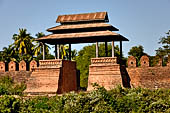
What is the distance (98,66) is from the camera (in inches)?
734

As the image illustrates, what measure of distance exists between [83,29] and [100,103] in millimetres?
6729

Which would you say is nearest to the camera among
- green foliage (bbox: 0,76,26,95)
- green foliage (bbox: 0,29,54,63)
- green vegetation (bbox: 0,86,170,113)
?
green vegetation (bbox: 0,86,170,113)

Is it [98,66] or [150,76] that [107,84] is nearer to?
[98,66]

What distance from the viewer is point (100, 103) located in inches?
535

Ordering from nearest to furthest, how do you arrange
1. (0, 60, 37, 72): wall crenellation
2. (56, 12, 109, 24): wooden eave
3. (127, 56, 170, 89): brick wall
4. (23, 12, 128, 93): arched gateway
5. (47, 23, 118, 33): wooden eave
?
(23, 12, 128, 93): arched gateway, (127, 56, 170, 89): brick wall, (47, 23, 118, 33): wooden eave, (56, 12, 109, 24): wooden eave, (0, 60, 37, 72): wall crenellation

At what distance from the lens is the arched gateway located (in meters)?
18.5

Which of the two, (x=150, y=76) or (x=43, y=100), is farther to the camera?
(x=150, y=76)

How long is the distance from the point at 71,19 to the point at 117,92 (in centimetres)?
681

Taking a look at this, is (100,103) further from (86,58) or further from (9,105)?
(86,58)

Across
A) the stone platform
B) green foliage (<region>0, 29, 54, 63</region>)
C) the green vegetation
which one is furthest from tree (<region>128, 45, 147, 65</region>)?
the green vegetation

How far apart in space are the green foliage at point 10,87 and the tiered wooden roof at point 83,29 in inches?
107

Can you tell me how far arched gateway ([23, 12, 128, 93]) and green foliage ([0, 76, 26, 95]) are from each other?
2.38ft

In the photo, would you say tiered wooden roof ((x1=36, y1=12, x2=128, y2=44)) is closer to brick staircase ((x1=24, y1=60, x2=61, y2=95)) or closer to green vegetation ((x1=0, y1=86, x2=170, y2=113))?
brick staircase ((x1=24, y1=60, x2=61, y2=95))

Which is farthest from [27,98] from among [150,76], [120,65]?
[150,76]
